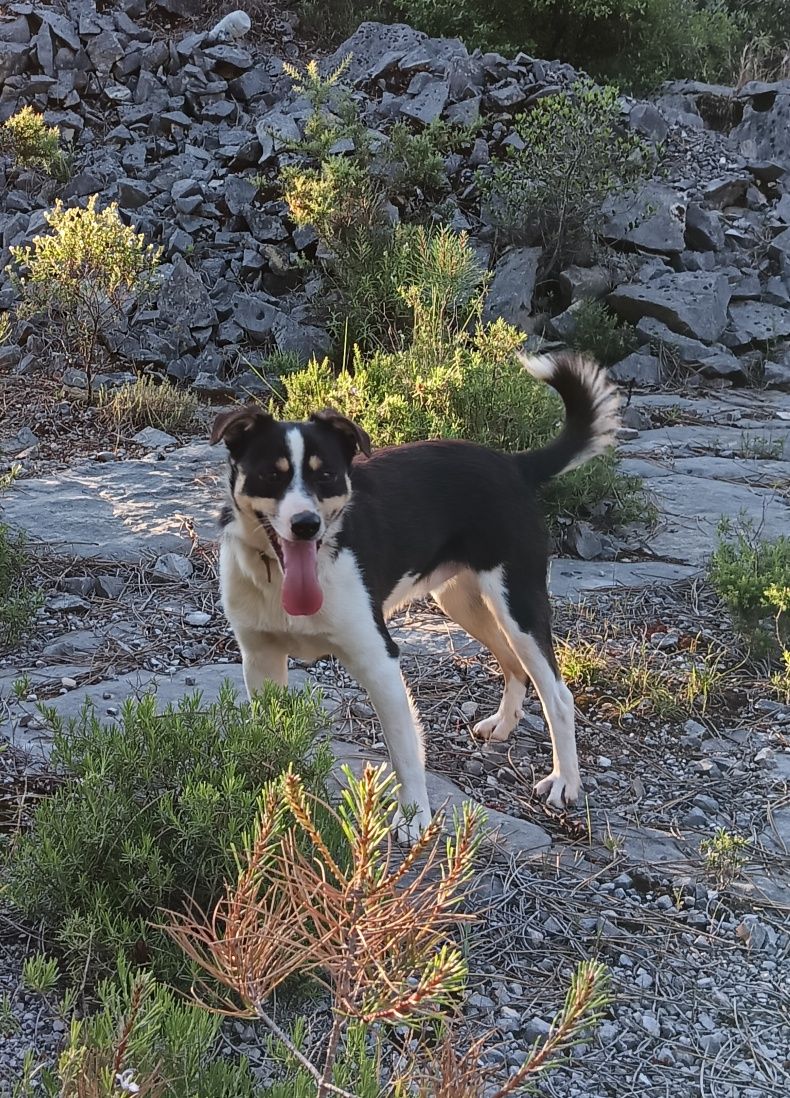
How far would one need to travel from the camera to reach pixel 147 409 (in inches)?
294

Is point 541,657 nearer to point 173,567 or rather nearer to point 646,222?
point 173,567

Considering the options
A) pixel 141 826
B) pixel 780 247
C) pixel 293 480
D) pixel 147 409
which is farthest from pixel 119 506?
pixel 780 247

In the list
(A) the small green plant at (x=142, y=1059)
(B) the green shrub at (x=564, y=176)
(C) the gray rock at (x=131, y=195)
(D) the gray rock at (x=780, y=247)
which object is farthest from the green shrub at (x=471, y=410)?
(D) the gray rock at (x=780, y=247)

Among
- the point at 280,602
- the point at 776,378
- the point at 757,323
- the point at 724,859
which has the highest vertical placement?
the point at 280,602

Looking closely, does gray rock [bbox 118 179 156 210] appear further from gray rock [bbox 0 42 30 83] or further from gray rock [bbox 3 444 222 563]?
gray rock [bbox 3 444 222 563]

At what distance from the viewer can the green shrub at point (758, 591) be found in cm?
442

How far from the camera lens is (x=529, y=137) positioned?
9961 mm

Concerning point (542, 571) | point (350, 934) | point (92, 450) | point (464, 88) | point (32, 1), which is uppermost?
point (32, 1)

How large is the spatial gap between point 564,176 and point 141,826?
28.3ft

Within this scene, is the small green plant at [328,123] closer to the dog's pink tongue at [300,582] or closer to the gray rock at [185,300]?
the gray rock at [185,300]

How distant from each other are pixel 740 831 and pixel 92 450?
16.0 feet

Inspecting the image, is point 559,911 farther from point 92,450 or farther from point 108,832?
point 92,450

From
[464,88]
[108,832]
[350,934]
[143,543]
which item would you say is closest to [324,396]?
[143,543]

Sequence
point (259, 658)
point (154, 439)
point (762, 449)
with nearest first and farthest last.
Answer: point (259, 658)
point (154, 439)
point (762, 449)
